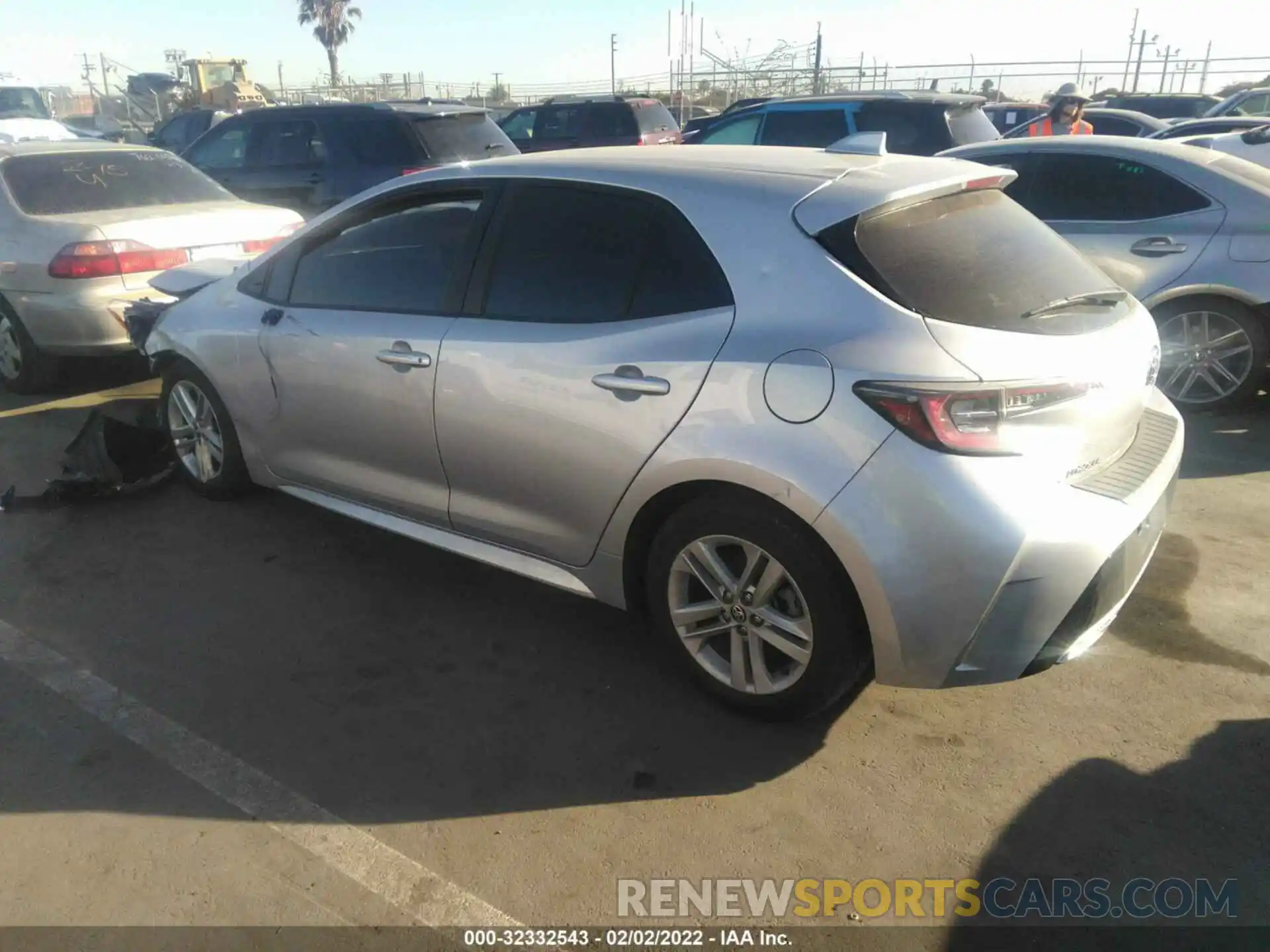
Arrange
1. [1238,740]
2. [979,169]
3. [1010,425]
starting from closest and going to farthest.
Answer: [1010,425] → [1238,740] → [979,169]

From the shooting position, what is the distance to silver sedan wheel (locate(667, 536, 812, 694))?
118 inches

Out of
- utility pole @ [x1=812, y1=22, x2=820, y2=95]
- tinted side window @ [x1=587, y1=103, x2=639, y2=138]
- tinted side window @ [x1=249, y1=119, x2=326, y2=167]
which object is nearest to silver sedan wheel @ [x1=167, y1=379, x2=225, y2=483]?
tinted side window @ [x1=249, y1=119, x2=326, y2=167]

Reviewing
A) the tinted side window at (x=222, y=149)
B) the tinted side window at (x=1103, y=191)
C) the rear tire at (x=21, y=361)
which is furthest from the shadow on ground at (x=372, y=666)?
the tinted side window at (x=222, y=149)

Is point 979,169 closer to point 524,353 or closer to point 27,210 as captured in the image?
point 524,353

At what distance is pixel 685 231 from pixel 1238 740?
2302 mm

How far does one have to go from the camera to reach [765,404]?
2.85m

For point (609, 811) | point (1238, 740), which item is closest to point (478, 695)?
point (609, 811)

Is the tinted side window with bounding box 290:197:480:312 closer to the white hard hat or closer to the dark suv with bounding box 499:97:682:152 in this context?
the white hard hat

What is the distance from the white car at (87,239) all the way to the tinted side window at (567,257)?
11.9ft

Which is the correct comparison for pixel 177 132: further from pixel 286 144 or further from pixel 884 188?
pixel 884 188

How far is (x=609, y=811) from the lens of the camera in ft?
9.33

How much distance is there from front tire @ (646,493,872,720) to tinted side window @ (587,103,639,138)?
42.8 feet

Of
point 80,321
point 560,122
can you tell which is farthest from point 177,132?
point 80,321

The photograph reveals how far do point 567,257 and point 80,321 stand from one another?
4.20 meters
